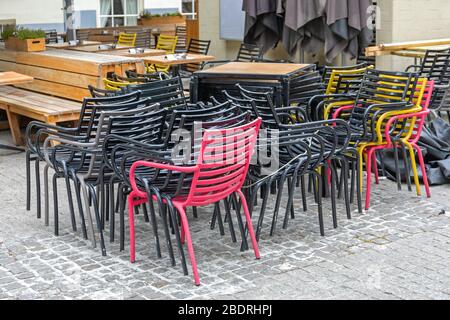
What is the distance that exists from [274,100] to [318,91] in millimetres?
674

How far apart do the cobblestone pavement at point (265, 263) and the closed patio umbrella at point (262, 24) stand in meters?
3.84

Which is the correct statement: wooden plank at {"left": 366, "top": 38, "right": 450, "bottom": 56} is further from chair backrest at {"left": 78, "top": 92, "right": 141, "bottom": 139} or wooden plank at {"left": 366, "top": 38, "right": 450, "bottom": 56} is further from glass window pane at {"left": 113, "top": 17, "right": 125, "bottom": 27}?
glass window pane at {"left": 113, "top": 17, "right": 125, "bottom": 27}

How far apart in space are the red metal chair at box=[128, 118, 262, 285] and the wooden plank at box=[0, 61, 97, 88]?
3715 millimetres

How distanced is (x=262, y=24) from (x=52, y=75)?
100 inches

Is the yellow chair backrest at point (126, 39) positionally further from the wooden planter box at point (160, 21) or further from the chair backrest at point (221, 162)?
the chair backrest at point (221, 162)

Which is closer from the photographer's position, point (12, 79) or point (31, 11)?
point (12, 79)

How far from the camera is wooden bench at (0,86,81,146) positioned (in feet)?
26.3

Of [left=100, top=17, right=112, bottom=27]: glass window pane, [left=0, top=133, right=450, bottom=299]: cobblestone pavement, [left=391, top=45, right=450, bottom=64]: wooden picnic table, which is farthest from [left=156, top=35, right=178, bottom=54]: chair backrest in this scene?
[left=0, top=133, right=450, bottom=299]: cobblestone pavement

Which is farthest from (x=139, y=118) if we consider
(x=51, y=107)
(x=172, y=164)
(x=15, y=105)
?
(x=15, y=105)

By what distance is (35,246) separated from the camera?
18.0 feet

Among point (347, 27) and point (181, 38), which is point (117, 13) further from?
point (347, 27)

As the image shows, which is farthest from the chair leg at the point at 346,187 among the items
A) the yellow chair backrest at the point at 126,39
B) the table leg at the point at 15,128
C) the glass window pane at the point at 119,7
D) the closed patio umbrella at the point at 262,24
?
the glass window pane at the point at 119,7

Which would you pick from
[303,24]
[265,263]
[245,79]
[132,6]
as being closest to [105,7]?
[132,6]

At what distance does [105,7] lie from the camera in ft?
60.2
